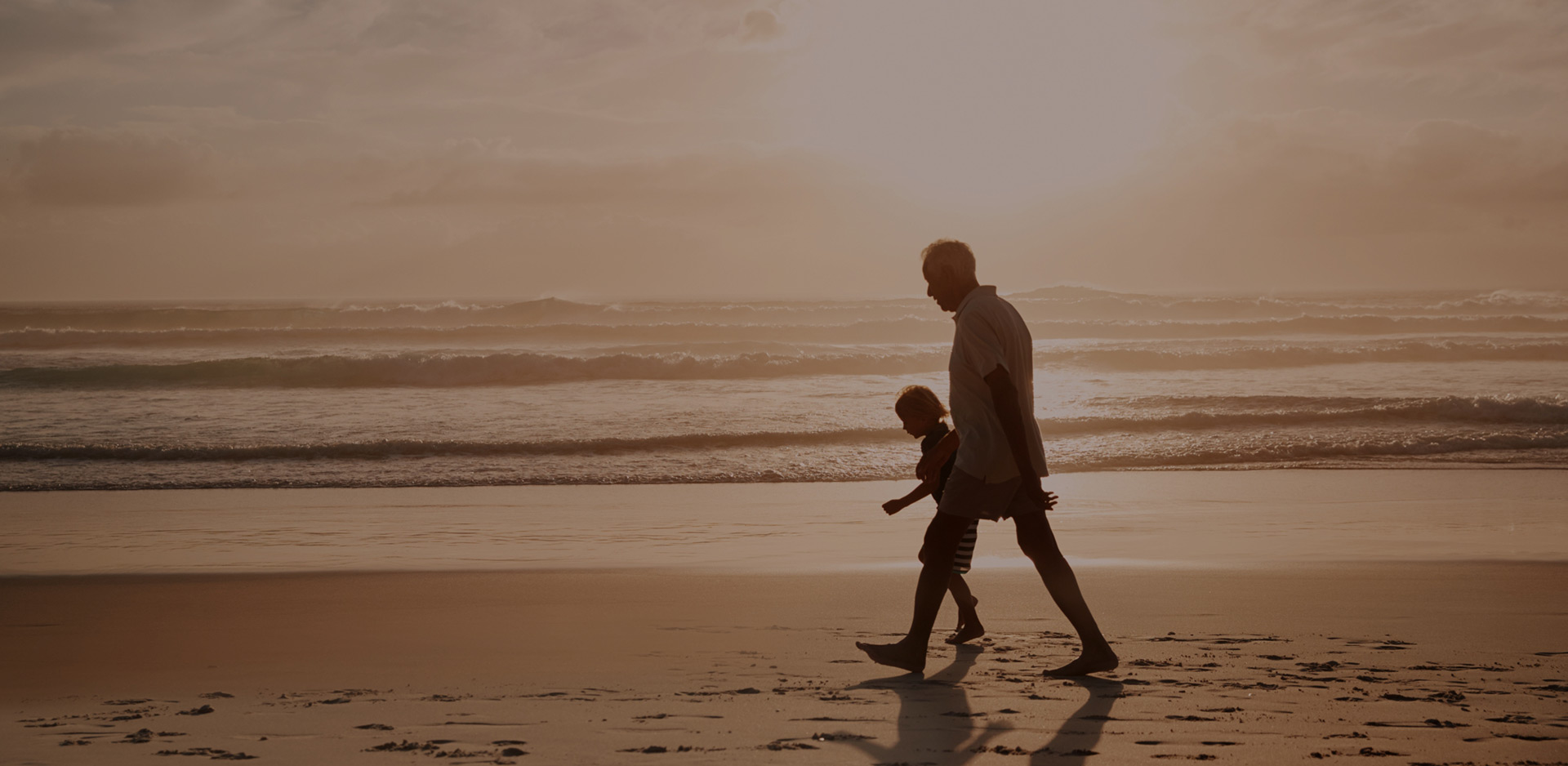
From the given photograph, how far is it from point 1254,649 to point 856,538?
3.46m

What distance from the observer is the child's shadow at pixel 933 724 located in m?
3.22

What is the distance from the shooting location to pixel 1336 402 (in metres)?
15.0

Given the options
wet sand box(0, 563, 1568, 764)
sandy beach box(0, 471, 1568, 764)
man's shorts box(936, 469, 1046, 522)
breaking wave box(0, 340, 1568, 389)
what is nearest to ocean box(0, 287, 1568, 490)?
breaking wave box(0, 340, 1568, 389)

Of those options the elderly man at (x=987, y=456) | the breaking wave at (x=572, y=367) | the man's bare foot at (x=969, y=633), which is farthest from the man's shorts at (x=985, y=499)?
the breaking wave at (x=572, y=367)

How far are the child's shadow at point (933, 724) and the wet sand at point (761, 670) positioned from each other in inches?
0.4

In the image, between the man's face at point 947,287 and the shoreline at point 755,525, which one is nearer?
the man's face at point 947,287

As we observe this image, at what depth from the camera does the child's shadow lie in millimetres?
3225

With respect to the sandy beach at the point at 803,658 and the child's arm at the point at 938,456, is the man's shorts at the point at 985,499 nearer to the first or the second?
the child's arm at the point at 938,456

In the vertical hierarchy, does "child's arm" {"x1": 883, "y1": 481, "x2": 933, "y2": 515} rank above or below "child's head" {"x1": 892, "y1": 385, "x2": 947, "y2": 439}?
below

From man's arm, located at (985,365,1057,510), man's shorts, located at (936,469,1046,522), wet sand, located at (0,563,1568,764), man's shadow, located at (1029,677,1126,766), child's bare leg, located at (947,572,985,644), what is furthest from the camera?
child's bare leg, located at (947,572,985,644)

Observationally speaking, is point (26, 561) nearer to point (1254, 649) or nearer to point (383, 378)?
point (1254, 649)

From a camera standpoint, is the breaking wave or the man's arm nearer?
the man's arm

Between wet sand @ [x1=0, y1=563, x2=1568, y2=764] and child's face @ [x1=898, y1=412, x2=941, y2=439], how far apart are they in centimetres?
93

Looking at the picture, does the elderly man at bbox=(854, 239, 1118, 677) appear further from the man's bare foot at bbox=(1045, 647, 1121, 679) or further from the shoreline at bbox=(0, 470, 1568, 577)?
the shoreline at bbox=(0, 470, 1568, 577)
